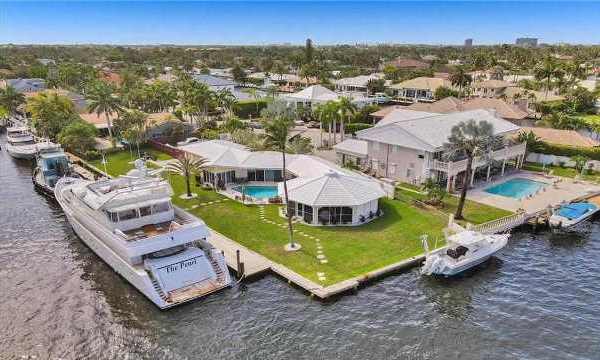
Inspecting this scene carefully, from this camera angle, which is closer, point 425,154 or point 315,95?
point 425,154

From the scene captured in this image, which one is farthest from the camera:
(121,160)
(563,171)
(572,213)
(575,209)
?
(121,160)

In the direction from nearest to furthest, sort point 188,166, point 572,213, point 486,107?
point 572,213, point 188,166, point 486,107

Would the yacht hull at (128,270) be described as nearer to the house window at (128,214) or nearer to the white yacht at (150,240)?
the white yacht at (150,240)

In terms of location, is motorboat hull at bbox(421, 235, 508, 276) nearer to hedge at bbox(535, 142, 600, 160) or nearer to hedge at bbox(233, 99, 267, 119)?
hedge at bbox(535, 142, 600, 160)

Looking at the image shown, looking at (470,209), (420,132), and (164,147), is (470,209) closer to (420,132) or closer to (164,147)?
(420,132)

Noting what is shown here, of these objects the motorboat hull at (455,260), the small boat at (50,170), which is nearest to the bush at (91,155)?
the small boat at (50,170)

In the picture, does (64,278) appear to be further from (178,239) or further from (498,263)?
(498,263)

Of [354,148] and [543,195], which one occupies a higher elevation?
[354,148]

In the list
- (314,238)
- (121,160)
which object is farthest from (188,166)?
(121,160)
